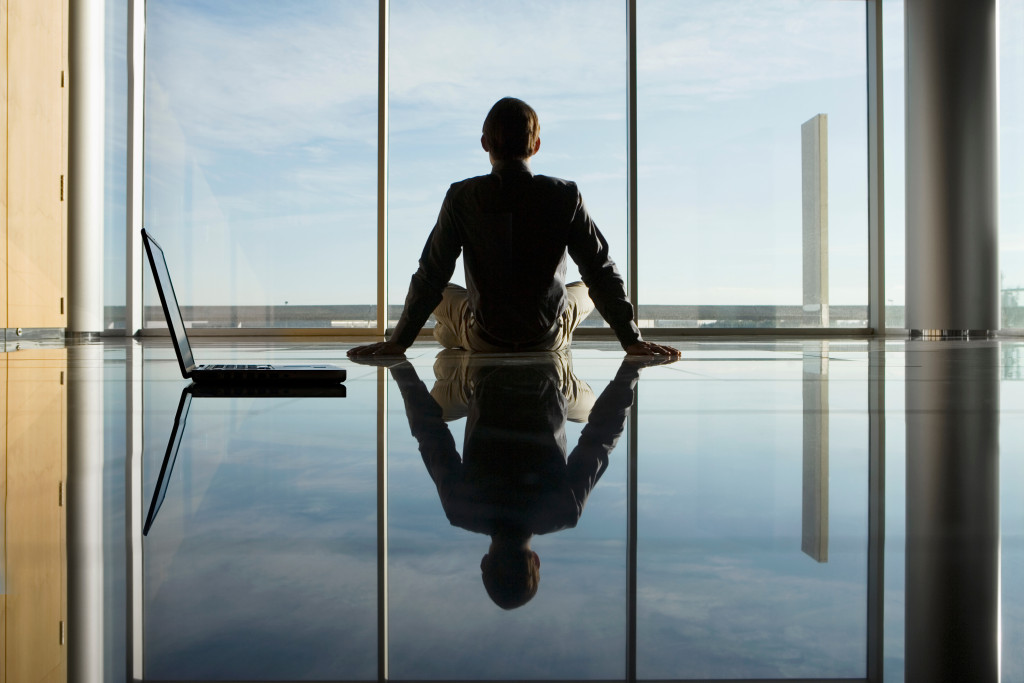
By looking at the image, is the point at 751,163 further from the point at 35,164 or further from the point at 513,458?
the point at 513,458

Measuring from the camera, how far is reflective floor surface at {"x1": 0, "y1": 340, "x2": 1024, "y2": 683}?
290 mm

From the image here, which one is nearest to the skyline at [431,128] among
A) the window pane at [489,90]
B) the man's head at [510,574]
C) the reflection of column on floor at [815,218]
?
the window pane at [489,90]

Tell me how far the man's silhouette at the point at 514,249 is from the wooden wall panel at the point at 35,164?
105 inches

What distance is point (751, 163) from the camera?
6090mm

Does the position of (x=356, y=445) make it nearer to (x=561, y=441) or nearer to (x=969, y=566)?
(x=561, y=441)

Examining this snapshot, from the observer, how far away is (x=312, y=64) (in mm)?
5891

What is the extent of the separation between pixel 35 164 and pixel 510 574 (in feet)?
16.4

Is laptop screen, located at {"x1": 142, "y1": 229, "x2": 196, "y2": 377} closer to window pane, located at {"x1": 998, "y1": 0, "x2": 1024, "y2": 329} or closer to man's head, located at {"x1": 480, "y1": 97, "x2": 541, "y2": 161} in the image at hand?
man's head, located at {"x1": 480, "y1": 97, "x2": 541, "y2": 161}

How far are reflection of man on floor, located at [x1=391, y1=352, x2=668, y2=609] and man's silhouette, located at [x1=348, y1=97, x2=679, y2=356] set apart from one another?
1.05m

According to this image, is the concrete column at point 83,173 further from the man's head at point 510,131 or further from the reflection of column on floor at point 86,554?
the reflection of column on floor at point 86,554

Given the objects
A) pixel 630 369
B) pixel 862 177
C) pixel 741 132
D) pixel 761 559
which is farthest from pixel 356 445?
pixel 862 177

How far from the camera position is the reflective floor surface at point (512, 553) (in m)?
0.29

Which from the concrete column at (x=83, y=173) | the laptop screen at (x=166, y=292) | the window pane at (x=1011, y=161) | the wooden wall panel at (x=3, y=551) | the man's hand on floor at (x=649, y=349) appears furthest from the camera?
the window pane at (x=1011, y=161)

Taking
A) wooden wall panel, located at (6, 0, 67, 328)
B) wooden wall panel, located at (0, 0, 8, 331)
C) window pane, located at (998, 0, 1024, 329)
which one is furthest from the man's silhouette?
window pane, located at (998, 0, 1024, 329)
